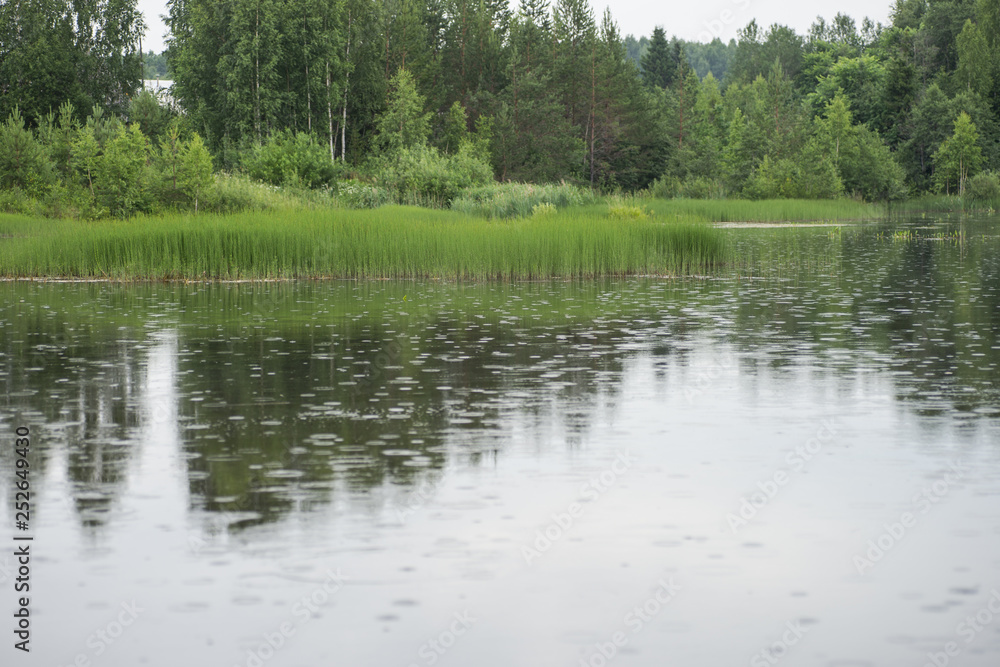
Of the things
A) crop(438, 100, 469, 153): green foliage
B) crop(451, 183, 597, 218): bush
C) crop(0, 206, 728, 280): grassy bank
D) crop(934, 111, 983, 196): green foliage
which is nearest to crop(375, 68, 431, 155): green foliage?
crop(438, 100, 469, 153): green foliage

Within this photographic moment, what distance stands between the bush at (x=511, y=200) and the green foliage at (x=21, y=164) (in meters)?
16.3

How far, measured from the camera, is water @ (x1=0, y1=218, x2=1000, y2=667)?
535 cm

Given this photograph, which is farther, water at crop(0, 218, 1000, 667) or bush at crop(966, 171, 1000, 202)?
bush at crop(966, 171, 1000, 202)

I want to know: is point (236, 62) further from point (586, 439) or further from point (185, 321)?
point (586, 439)

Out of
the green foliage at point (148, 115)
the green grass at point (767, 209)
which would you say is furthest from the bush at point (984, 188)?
the green foliage at point (148, 115)

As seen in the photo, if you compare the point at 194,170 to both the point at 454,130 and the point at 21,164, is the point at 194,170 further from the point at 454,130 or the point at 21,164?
the point at 454,130

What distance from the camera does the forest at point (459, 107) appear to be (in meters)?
52.7

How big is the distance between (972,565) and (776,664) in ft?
5.87

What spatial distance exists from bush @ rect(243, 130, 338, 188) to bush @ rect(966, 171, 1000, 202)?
165 feet

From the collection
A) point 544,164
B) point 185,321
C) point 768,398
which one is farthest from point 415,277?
point 544,164

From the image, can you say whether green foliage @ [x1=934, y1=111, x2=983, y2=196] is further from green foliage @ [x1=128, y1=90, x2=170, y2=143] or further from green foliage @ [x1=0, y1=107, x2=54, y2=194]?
green foliage @ [x1=0, y1=107, x2=54, y2=194]

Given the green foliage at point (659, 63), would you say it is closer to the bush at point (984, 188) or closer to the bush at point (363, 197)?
the bush at point (984, 188)

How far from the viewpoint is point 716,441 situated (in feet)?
29.7

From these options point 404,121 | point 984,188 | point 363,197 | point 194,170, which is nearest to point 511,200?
point 363,197
